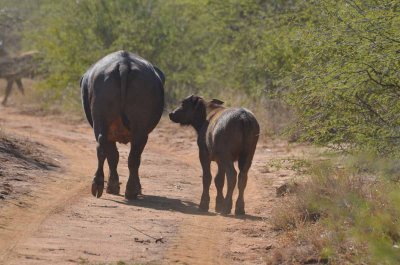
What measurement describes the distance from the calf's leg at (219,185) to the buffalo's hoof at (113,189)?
1.58 m

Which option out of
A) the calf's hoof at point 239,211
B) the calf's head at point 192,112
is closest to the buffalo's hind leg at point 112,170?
the calf's head at point 192,112

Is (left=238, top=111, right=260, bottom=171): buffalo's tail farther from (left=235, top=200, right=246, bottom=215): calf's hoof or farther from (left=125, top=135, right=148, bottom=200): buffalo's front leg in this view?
(left=125, top=135, right=148, bottom=200): buffalo's front leg

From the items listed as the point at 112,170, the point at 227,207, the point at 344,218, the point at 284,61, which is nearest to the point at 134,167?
the point at 112,170

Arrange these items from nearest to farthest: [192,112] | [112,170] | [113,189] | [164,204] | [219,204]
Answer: [219,204], [164,204], [112,170], [113,189], [192,112]

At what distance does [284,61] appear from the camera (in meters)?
20.7

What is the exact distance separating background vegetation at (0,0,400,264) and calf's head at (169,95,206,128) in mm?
1149

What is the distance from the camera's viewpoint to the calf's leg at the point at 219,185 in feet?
37.4

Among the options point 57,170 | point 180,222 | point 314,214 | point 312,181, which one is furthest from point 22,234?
point 57,170

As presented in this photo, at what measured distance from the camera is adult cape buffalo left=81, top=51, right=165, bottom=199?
12.0m

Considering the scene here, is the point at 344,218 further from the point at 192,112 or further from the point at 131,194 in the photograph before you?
the point at 192,112

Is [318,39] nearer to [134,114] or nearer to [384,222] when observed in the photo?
[134,114]

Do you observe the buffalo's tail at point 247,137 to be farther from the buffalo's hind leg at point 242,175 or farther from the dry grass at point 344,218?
the dry grass at point 344,218

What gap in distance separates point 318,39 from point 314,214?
7.26 ft

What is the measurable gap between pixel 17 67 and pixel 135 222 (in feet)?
68.7
